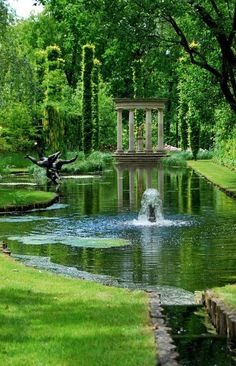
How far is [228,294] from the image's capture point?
966cm

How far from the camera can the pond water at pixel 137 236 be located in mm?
13038

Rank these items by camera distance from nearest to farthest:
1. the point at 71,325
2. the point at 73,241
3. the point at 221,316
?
the point at 71,325 < the point at 221,316 < the point at 73,241

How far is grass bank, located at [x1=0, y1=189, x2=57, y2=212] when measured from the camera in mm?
23258

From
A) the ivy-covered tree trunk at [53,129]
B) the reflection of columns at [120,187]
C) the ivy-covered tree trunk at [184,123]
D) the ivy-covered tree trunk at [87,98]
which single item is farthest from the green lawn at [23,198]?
the ivy-covered tree trunk at [184,123]

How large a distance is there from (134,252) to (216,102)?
11.5 m

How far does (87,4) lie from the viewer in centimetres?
1928

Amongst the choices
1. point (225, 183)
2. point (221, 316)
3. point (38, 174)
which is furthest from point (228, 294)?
point (38, 174)

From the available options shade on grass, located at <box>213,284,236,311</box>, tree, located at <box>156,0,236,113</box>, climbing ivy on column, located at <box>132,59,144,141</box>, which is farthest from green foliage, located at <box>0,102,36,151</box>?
shade on grass, located at <box>213,284,236,311</box>

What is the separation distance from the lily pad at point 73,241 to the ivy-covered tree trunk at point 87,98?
38007 millimetres

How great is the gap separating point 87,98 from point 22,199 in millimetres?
32926

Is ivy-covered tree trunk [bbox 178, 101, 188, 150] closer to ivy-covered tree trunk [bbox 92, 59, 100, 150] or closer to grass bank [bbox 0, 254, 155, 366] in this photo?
ivy-covered tree trunk [bbox 92, 59, 100, 150]

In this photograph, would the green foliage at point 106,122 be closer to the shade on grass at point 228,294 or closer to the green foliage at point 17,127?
the green foliage at point 17,127

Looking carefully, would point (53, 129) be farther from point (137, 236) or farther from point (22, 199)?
point (137, 236)

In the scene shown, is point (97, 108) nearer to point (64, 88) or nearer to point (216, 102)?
point (64, 88)
